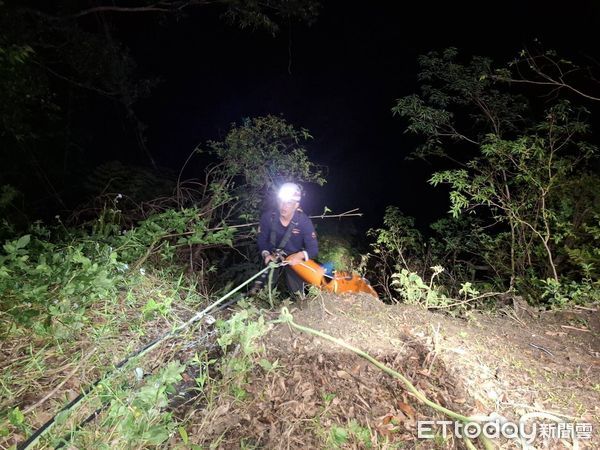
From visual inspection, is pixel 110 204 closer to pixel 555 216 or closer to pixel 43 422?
pixel 43 422

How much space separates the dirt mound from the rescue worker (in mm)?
1953

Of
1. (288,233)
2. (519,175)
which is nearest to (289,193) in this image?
(288,233)

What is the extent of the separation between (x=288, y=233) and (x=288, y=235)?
0.03 m

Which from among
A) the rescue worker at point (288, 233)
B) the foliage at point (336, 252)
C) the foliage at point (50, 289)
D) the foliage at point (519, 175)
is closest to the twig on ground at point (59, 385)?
the foliage at point (50, 289)

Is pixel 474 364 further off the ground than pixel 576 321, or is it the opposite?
pixel 474 364

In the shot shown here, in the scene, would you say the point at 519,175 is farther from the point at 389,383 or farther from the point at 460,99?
the point at 389,383

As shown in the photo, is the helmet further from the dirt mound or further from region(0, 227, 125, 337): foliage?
region(0, 227, 125, 337): foliage

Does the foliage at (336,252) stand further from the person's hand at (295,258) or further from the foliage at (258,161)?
the person's hand at (295,258)

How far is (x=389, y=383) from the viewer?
2.39 meters

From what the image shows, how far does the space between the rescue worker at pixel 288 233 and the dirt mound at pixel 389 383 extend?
1.95 metres

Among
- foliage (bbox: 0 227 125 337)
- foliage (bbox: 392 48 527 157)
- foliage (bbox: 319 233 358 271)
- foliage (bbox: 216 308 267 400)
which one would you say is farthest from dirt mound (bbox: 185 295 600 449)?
foliage (bbox: 319 233 358 271)

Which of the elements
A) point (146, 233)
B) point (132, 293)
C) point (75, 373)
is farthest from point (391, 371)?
point (146, 233)

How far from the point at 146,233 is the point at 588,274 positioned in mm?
4988

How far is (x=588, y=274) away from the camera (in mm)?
4504
